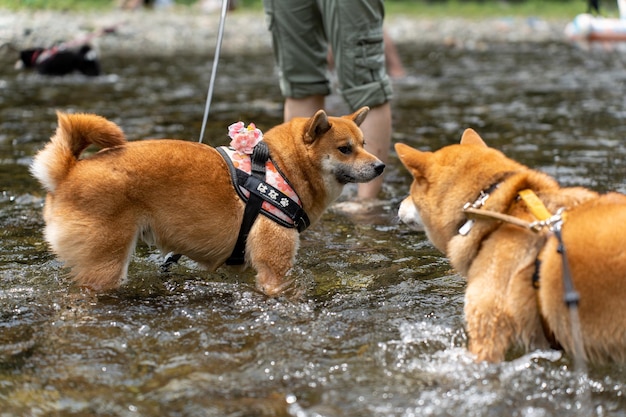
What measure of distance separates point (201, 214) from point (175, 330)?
686 millimetres

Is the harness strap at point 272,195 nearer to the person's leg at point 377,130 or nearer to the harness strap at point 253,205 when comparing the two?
the harness strap at point 253,205

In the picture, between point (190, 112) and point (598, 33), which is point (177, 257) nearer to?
point (190, 112)

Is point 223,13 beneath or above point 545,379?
above

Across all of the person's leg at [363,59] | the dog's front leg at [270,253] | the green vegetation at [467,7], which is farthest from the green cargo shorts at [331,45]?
the green vegetation at [467,7]

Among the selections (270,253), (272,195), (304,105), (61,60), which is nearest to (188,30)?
(61,60)

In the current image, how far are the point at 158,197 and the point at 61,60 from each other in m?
8.08

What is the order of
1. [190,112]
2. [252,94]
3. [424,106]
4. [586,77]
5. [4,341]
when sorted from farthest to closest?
[586,77] < [252,94] < [424,106] < [190,112] < [4,341]

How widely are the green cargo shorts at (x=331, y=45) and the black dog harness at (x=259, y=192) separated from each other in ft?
4.76

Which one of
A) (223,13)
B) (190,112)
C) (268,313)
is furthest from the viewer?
(190,112)

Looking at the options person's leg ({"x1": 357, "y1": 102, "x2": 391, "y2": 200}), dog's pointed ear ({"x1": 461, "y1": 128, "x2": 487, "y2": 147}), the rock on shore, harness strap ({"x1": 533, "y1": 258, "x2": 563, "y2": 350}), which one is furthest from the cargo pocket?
the rock on shore

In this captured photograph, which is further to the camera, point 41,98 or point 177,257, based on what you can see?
point 41,98

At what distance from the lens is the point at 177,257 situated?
4.68m

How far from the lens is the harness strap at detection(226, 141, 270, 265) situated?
430cm

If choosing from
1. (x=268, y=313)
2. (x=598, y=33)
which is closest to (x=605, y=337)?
(x=268, y=313)
